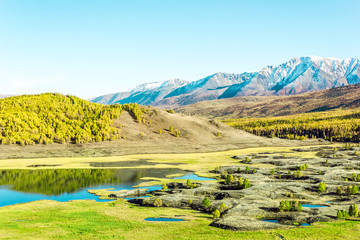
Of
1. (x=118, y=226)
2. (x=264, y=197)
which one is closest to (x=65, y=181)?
(x=118, y=226)

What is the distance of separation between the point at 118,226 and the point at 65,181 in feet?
132

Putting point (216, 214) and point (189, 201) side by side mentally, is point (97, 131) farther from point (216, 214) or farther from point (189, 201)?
point (216, 214)

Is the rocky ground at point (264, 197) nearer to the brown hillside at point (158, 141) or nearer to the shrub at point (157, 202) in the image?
the shrub at point (157, 202)

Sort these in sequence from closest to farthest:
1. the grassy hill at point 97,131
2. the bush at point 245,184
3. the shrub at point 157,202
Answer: the shrub at point 157,202 → the bush at point 245,184 → the grassy hill at point 97,131

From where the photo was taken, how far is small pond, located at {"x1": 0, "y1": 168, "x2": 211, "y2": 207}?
203ft

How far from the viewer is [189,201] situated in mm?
52938

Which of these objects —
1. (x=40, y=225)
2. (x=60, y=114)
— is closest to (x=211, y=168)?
(x=40, y=225)

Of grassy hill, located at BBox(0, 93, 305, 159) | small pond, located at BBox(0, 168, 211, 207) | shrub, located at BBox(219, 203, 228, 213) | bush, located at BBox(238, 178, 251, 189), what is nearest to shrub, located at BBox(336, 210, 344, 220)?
shrub, located at BBox(219, 203, 228, 213)

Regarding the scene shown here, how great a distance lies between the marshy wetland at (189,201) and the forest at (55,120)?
144 feet

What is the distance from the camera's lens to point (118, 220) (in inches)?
1741

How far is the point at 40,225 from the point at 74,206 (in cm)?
1036

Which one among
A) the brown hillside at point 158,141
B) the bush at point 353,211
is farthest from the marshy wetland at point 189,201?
the brown hillside at point 158,141

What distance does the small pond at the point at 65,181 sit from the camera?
61938mm

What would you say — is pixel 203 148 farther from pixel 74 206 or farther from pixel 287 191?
pixel 74 206
